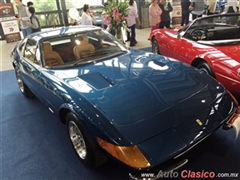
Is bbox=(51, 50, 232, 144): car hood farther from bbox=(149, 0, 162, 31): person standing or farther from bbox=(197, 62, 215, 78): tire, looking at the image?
bbox=(149, 0, 162, 31): person standing

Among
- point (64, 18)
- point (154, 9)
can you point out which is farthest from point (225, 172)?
point (64, 18)

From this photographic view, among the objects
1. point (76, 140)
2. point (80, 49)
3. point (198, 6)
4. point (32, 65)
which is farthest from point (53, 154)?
point (198, 6)

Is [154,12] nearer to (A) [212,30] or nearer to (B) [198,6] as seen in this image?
(B) [198,6]

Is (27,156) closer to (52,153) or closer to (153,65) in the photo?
(52,153)

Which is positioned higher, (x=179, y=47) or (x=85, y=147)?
Answer: (x=179, y=47)

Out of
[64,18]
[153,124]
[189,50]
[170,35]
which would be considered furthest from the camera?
[64,18]

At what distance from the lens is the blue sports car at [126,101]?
5.35ft

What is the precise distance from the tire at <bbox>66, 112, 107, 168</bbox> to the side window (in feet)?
4.21

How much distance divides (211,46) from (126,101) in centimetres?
210

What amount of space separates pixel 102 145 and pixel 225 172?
3.78 ft

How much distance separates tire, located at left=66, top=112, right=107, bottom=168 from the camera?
1.89m

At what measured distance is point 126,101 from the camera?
191 centimetres

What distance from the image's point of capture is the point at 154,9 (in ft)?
21.3

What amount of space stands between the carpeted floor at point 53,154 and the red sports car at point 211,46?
84 centimetres
